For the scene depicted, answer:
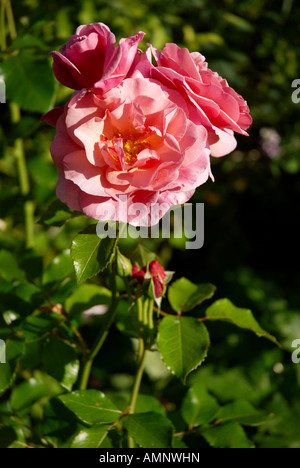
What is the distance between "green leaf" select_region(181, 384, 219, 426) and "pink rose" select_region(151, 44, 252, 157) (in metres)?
0.57

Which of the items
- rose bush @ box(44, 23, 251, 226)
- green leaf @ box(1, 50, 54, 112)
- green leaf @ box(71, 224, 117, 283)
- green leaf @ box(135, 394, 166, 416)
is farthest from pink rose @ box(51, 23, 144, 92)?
green leaf @ box(135, 394, 166, 416)

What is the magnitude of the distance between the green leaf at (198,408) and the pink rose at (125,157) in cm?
51

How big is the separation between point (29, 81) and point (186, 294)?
1.90 feet

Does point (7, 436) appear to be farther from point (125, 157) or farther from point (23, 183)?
point (23, 183)

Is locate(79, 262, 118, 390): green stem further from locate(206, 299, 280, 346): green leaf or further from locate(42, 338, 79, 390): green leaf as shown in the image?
locate(206, 299, 280, 346): green leaf

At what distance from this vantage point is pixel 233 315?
80 cm

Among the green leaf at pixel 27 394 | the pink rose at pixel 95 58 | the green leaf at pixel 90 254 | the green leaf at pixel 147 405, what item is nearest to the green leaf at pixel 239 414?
the green leaf at pixel 147 405

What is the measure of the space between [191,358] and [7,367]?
29cm

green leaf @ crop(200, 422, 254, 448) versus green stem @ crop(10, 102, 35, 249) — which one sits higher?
green stem @ crop(10, 102, 35, 249)

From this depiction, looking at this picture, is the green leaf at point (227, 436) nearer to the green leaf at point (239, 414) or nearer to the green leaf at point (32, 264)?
the green leaf at point (239, 414)

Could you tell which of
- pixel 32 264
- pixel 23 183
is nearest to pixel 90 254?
pixel 32 264

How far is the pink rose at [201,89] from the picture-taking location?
622 millimetres

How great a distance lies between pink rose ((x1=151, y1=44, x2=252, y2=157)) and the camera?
0.62m

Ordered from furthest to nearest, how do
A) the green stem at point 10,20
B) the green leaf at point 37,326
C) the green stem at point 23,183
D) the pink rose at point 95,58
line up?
the green stem at point 23,183
the green stem at point 10,20
the green leaf at point 37,326
the pink rose at point 95,58
